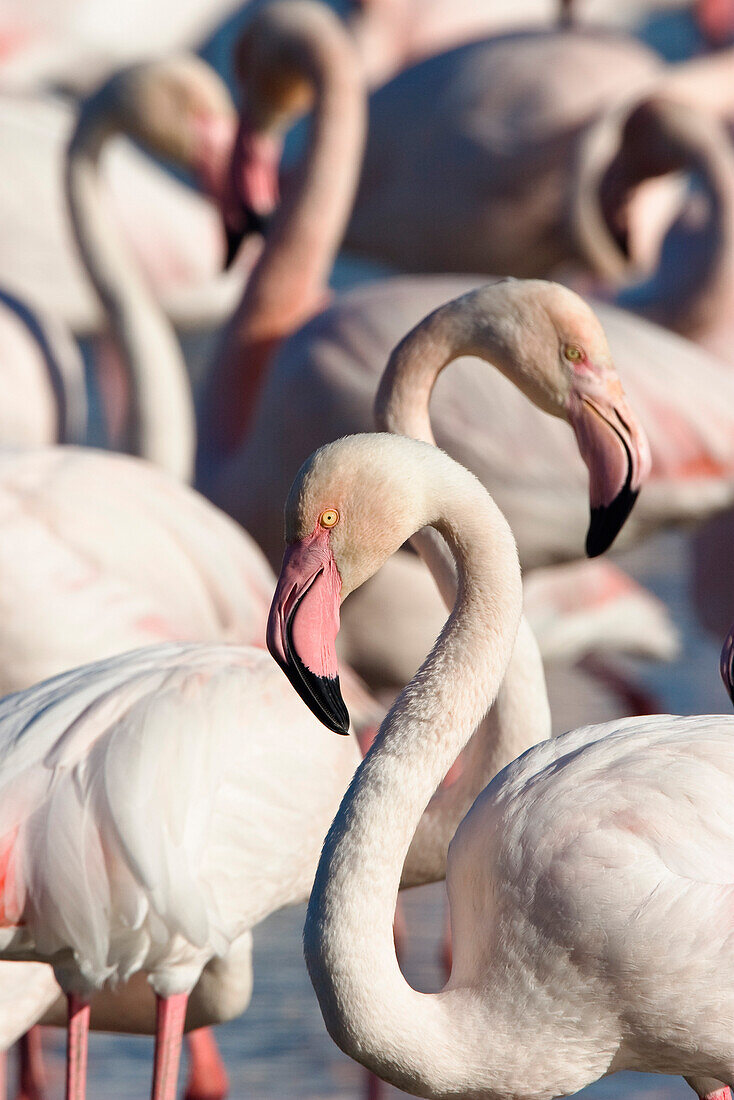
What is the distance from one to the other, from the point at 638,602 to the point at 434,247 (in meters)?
2.31

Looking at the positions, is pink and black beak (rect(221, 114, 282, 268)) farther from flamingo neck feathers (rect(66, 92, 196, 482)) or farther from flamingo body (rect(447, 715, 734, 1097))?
flamingo body (rect(447, 715, 734, 1097))

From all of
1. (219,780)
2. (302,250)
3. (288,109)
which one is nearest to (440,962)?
(219,780)

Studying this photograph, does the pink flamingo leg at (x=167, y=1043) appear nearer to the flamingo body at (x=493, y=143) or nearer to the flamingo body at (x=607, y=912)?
the flamingo body at (x=607, y=912)

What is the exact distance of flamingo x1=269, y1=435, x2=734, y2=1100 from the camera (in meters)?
2.28

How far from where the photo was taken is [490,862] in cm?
240

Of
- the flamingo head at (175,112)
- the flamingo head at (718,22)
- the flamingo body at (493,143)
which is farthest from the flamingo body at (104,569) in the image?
the flamingo head at (718,22)

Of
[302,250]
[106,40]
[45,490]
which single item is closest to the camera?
[45,490]

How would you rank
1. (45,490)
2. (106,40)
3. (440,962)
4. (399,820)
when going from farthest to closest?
1. (106,40)
2. (440,962)
3. (45,490)
4. (399,820)

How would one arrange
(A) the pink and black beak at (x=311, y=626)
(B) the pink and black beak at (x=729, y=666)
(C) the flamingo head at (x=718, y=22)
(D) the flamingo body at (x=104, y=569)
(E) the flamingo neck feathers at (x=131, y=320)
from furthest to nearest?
1. (C) the flamingo head at (x=718, y=22)
2. (E) the flamingo neck feathers at (x=131, y=320)
3. (D) the flamingo body at (x=104, y=569)
4. (B) the pink and black beak at (x=729, y=666)
5. (A) the pink and black beak at (x=311, y=626)

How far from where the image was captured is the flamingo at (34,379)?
5.25 meters

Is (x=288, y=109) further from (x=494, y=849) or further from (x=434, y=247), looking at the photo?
(x=494, y=849)

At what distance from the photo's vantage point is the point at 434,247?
7.53m

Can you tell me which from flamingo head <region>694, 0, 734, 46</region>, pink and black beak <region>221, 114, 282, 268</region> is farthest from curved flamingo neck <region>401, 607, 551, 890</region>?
flamingo head <region>694, 0, 734, 46</region>

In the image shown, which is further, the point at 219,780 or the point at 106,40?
the point at 106,40
